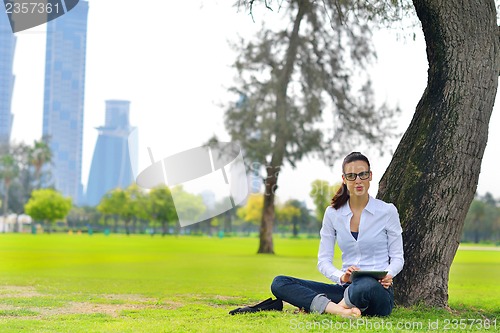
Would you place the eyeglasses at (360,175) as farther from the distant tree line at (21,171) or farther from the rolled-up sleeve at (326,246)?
the distant tree line at (21,171)

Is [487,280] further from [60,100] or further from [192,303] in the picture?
[60,100]

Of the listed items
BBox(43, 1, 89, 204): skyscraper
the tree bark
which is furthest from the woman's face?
BBox(43, 1, 89, 204): skyscraper

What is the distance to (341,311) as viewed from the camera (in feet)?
18.2

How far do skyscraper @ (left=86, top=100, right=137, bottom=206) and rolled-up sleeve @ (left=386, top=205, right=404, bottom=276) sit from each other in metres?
157

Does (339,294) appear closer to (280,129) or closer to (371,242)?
(371,242)

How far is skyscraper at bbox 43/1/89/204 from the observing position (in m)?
166

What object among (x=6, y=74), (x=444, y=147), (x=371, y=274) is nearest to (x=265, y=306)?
(x=371, y=274)

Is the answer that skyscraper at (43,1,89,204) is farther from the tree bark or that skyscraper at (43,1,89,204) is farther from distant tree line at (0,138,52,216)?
the tree bark

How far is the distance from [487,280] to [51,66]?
17351 cm

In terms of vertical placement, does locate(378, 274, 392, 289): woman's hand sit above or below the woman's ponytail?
below

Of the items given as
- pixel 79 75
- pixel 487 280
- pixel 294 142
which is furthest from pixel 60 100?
pixel 487 280

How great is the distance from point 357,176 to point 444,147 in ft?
→ 5.32

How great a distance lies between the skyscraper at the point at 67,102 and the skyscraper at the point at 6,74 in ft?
163

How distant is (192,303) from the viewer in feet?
26.2
